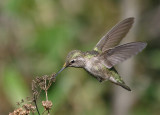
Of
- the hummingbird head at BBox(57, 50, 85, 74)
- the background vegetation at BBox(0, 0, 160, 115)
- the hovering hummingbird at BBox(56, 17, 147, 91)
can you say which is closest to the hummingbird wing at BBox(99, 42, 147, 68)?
the hovering hummingbird at BBox(56, 17, 147, 91)

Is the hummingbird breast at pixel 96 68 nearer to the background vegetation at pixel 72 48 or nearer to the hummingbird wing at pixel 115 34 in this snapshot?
the hummingbird wing at pixel 115 34

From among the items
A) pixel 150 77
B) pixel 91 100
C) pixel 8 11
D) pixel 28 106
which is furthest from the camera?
pixel 150 77

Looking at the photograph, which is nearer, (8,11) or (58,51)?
(58,51)

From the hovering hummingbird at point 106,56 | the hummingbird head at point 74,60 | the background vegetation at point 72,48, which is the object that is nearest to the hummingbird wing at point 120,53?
the hovering hummingbird at point 106,56

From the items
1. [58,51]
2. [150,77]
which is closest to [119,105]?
[150,77]

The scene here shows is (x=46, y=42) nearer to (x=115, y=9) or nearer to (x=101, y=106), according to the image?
(x=101, y=106)

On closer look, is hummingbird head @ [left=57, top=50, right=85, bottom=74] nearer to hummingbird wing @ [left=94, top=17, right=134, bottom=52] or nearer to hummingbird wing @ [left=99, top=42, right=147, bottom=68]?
hummingbird wing @ [left=99, top=42, right=147, bottom=68]
